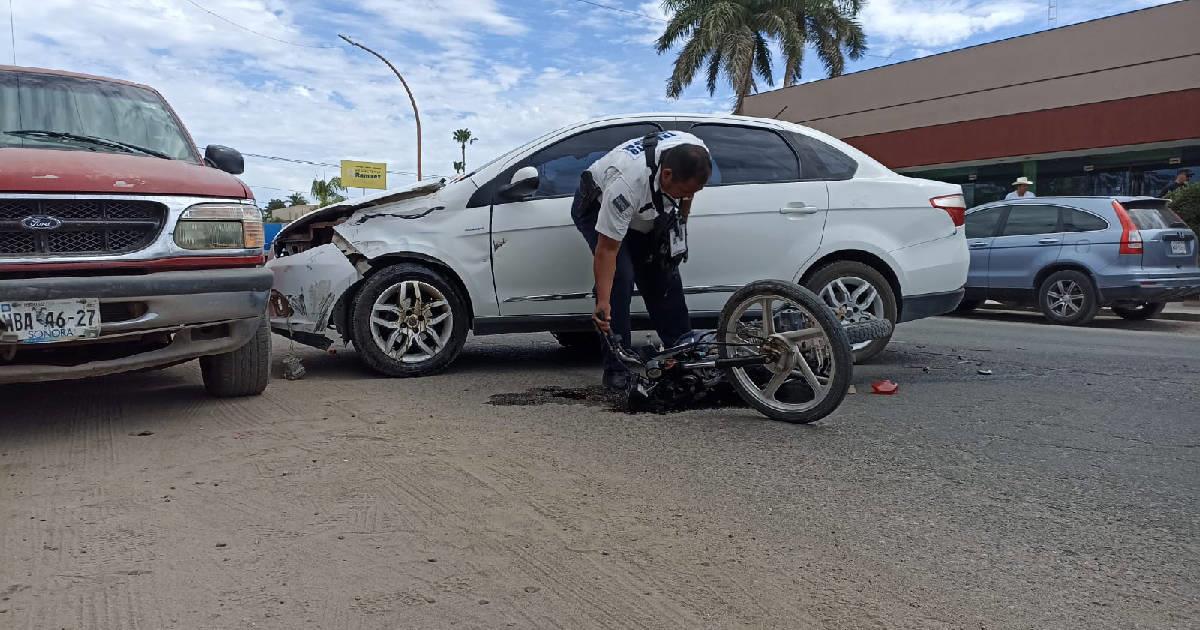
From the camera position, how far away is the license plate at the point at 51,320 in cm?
367

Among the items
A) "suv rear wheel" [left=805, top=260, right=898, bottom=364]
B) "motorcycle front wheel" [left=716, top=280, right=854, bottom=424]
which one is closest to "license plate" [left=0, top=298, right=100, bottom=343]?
"motorcycle front wheel" [left=716, top=280, right=854, bottom=424]

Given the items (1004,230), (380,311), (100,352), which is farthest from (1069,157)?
(100,352)

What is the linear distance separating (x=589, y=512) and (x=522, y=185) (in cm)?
295

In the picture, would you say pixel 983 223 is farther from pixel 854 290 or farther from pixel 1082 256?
pixel 854 290

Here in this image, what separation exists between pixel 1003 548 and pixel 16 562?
2.96 m

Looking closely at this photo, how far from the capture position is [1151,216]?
10.3 metres

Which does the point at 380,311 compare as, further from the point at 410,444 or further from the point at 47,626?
the point at 47,626

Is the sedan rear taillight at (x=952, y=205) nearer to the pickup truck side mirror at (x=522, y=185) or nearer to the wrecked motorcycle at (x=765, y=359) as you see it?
the wrecked motorcycle at (x=765, y=359)

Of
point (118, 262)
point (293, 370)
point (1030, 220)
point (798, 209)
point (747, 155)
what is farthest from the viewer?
point (1030, 220)

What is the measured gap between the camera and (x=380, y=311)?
554 cm

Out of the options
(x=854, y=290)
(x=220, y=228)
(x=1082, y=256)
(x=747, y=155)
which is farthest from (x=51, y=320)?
(x=1082, y=256)

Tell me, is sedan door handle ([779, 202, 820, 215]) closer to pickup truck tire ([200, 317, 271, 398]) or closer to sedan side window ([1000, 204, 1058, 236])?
pickup truck tire ([200, 317, 271, 398])

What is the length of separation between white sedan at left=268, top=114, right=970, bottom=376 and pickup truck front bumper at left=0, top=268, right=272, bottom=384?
3.85 ft

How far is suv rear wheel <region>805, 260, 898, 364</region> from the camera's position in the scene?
5.87 metres
